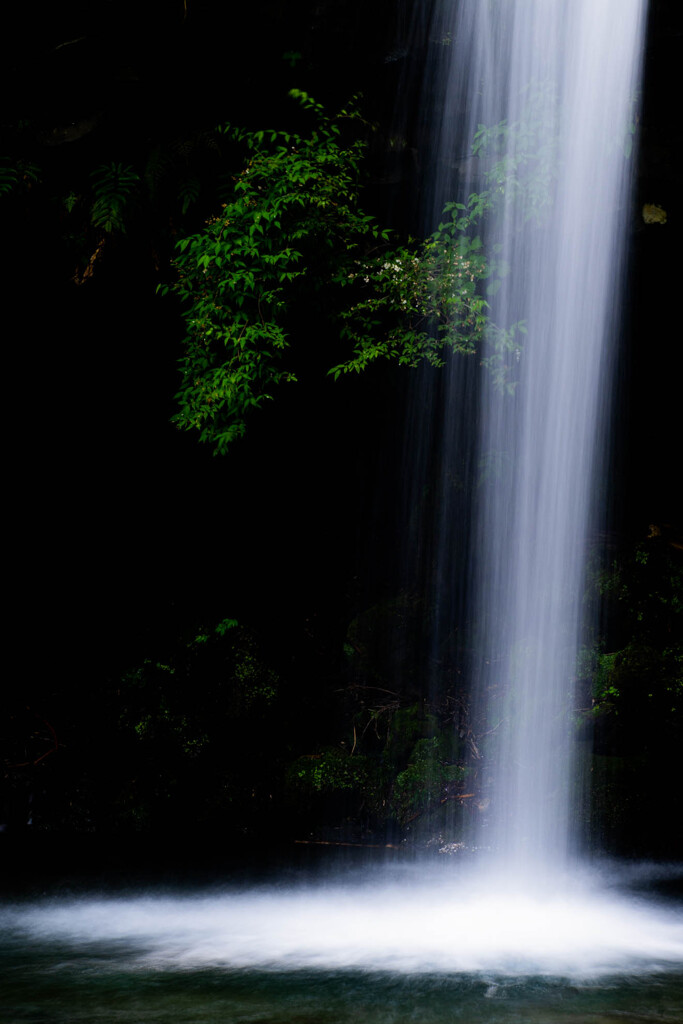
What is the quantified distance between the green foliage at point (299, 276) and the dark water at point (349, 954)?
441 cm

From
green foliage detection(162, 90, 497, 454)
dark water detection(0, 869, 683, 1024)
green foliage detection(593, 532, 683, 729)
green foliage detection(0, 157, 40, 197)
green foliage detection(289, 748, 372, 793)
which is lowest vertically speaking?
dark water detection(0, 869, 683, 1024)

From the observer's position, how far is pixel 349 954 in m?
5.55

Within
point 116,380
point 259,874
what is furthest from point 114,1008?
point 116,380

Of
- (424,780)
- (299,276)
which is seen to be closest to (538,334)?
(299,276)

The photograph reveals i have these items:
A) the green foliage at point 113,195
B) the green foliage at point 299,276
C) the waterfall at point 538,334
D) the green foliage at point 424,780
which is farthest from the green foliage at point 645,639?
the green foliage at point 113,195

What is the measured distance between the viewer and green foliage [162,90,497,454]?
327 inches

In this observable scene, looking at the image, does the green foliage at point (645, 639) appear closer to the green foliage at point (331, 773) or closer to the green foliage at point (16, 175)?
the green foliage at point (331, 773)

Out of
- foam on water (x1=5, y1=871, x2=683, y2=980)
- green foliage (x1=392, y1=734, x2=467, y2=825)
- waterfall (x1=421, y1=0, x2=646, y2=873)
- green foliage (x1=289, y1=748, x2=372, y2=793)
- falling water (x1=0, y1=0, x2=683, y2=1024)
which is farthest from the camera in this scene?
green foliage (x1=289, y1=748, x2=372, y2=793)

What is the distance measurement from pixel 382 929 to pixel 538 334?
597cm

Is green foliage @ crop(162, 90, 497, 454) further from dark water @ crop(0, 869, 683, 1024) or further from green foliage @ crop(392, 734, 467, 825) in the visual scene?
dark water @ crop(0, 869, 683, 1024)

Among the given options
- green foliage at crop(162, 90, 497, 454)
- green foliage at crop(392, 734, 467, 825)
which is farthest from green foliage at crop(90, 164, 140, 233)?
green foliage at crop(392, 734, 467, 825)

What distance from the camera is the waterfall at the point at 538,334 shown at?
8.59 metres

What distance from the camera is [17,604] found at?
10562 millimetres

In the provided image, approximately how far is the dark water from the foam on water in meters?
0.02
